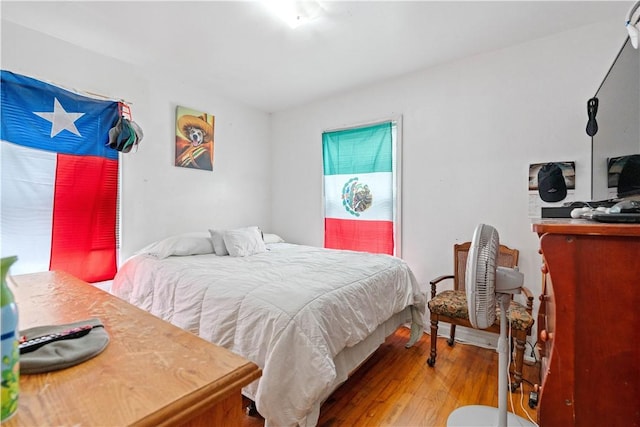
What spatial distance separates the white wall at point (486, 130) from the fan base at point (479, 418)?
1172mm

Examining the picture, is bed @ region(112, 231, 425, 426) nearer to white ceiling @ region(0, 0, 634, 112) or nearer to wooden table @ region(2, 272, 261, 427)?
wooden table @ region(2, 272, 261, 427)

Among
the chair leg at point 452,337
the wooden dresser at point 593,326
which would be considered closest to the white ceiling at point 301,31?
the wooden dresser at point 593,326

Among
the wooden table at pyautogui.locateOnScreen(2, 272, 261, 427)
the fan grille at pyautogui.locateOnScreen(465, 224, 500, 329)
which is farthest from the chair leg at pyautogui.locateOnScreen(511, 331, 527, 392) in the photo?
the wooden table at pyautogui.locateOnScreen(2, 272, 261, 427)

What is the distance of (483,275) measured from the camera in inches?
49.9

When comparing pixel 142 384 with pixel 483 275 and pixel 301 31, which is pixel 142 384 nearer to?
pixel 483 275

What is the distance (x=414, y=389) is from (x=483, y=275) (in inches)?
48.4

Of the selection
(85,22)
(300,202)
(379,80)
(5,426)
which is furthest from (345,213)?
(5,426)

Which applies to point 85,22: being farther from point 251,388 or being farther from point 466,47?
point 466,47

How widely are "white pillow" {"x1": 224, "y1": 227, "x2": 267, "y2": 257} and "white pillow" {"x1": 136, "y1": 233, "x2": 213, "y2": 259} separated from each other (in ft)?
0.73

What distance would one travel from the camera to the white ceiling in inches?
82.6

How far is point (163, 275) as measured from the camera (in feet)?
7.58

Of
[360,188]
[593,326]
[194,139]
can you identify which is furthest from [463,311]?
[194,139]

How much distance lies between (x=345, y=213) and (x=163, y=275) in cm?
210

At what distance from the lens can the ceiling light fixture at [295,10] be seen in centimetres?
204
